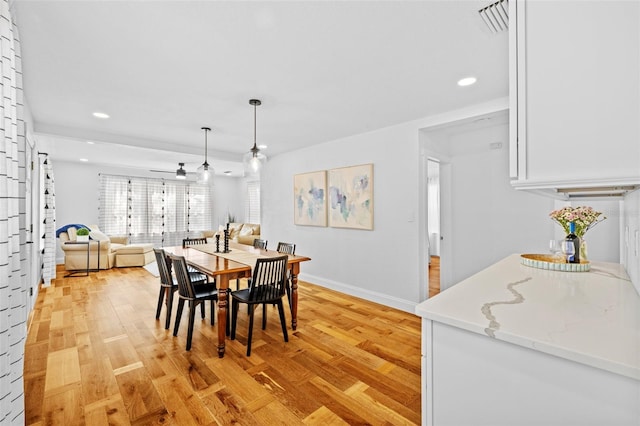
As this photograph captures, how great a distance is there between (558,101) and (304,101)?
246 cm

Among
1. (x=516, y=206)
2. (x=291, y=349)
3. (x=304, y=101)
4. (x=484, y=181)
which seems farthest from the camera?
(x=484, y=181)

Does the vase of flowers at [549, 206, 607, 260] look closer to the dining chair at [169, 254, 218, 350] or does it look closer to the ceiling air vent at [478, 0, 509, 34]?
the ceiling air vent at [478, 0, 509, 34]

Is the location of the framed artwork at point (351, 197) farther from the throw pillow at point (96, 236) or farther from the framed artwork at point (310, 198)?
the throw pillow at point (96, 236)

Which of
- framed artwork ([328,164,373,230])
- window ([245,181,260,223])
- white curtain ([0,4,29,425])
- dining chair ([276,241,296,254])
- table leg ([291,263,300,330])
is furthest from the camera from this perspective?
window ([245,181,260,223])

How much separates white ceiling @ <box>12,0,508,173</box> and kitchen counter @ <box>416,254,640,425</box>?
1544 mm

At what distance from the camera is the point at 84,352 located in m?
2.64

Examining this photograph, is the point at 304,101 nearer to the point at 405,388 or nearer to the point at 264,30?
the point at 264,30

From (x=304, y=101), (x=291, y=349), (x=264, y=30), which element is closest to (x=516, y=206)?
(x=304, y=101)

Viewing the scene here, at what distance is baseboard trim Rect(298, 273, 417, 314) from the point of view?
3674mm

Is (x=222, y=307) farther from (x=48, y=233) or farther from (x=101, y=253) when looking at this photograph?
(x=101, y=253)

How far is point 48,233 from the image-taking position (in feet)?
16.4

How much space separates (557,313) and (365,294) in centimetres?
317

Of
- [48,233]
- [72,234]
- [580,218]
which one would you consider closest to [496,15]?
[580,218]

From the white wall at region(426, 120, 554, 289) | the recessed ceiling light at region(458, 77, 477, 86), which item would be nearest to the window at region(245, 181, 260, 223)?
the white wall at region(426, 120, 554, 289)
